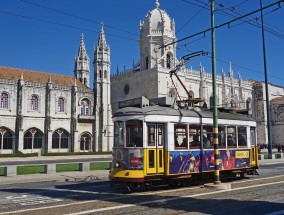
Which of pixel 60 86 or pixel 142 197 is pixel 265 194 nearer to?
pixel 142 197

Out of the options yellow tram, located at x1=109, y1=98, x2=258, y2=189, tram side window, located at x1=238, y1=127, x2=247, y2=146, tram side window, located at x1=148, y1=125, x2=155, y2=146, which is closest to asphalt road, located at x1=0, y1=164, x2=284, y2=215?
yellow tram, located at x1=109, y1=98, x2=258, y2=189

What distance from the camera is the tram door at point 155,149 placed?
41.2 feet

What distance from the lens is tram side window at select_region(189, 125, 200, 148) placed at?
14.0 metres

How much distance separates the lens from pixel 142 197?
11.4 m

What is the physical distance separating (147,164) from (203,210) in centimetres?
377

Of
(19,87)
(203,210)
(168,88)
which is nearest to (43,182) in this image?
(203,210)

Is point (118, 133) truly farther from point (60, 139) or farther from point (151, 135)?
point (60, 139)

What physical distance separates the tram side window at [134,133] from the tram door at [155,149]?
0.33 m

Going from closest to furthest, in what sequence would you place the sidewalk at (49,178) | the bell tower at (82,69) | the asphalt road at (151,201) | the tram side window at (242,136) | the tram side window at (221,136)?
1. the asphalt road at (151,201)
2. the tram side window at (221,136)
3. the tram side window at (242,136)
4. the sidewalk at (49,178)
5. the bell tower at (82,69)

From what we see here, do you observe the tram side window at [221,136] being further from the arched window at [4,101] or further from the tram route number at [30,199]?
the arched window at [4,101]

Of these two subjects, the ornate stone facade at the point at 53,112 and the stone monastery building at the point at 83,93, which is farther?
the stone monastery building at the point at 83,93

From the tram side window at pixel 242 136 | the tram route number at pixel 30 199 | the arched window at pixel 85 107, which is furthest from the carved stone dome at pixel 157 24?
the tram route number at pixel 30 199

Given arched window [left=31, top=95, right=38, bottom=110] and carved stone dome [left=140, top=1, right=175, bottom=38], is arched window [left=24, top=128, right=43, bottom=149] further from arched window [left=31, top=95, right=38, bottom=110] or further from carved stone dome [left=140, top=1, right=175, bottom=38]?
carved stone dome [left=140, top=1, right=175, bottom=38]

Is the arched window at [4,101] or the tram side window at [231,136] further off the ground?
the arched window at [4,101]
